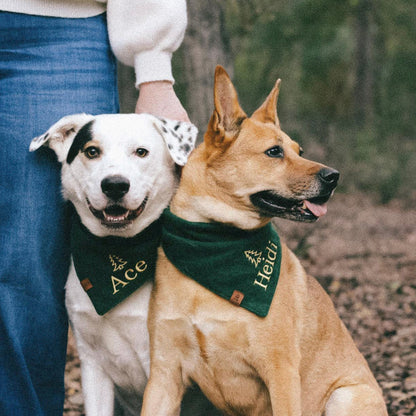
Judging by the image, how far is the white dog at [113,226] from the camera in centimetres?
293

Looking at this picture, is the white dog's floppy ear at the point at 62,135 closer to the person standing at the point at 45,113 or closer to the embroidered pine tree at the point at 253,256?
the person standing at the point at 45,113

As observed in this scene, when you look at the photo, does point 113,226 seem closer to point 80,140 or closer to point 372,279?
point 80,140

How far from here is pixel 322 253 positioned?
8273mm

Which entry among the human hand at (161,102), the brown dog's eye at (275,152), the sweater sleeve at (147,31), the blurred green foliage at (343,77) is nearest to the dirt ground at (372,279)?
the blurred green foliage at (343,77)

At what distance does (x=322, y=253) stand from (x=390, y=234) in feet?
5.58

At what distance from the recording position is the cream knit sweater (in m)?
3.07

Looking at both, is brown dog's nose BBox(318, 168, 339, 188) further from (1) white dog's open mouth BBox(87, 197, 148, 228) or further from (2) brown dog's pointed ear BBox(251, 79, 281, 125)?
(1) white dog's open mouth BBox(87, 197, 148, 228)

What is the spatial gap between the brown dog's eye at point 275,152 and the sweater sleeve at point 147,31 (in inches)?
25.4

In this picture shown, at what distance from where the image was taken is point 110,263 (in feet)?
10.2

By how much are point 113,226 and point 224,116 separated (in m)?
0.78

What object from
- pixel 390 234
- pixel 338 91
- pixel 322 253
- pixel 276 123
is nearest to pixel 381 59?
pixel 338 91

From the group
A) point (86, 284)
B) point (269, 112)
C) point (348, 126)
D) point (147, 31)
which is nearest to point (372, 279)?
point (269, 112)

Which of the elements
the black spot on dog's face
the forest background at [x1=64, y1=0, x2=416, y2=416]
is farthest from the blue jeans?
the forest background at [x1=64, y1=0, x2=416, y2=416]

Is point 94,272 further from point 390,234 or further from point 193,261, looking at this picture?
point 390,234
